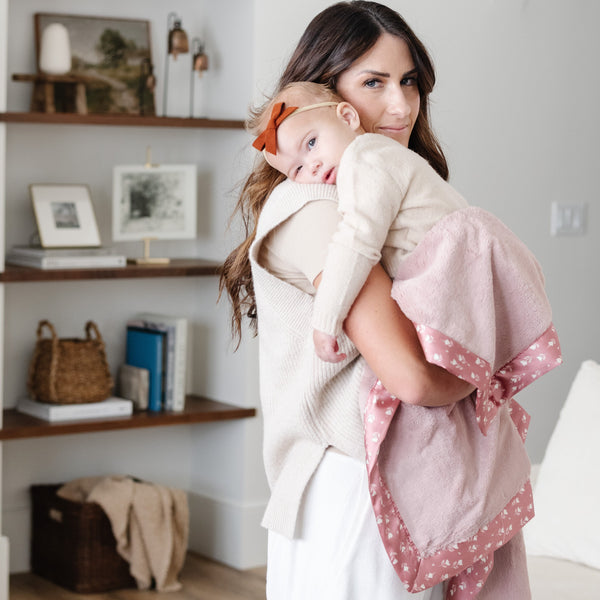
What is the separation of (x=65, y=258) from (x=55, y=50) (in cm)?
61

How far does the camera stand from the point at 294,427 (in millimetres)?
1299

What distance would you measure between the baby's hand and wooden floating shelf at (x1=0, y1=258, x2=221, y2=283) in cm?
185

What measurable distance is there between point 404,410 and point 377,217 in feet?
0.75

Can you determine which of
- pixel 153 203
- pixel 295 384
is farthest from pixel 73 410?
pixel 295 384

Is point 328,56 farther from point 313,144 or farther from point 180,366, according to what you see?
point 180,366

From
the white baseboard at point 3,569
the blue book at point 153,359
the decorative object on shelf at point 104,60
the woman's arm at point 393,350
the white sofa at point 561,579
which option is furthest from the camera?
the blue book at point 153,359

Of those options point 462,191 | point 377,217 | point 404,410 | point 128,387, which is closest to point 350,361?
point 404,410

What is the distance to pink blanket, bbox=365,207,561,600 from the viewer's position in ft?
3.76

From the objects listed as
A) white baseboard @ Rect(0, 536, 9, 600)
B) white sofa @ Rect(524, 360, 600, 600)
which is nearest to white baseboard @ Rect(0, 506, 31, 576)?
white baseboard @ Rect(0, 536, 9, 600)

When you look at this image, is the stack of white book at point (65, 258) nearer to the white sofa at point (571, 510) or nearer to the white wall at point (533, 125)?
the white wall at point (533, 125)

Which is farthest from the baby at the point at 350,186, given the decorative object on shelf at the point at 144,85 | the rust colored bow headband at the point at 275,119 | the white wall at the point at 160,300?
the decorative object on shelf at the point at 144,85

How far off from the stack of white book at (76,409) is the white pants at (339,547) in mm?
1828

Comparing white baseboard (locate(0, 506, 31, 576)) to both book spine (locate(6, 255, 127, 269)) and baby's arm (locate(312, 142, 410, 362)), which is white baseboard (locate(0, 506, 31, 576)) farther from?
baby's arm (locate(312, 142, 410, 362))

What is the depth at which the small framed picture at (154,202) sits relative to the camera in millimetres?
3211
